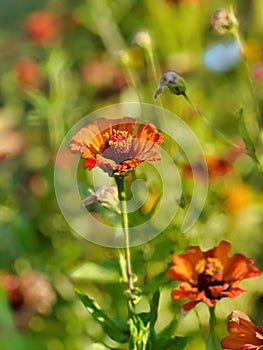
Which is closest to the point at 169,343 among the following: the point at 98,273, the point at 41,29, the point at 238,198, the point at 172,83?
the point at 98,273

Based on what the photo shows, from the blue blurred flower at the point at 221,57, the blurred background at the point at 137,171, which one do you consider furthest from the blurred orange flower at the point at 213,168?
the blue blurred flower at the point at 221,57

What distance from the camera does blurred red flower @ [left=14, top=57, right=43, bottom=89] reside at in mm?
1572

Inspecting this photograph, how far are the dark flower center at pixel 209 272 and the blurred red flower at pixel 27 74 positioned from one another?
2.85ft

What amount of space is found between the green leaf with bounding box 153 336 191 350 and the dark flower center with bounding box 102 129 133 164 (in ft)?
0.61

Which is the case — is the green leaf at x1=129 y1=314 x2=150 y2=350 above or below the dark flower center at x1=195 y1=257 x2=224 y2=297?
below

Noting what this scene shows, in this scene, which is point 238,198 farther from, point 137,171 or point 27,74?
point 27,74

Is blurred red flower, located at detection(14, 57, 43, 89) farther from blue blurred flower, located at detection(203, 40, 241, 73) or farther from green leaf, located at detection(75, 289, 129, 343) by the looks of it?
green leaf, located at detection(75, 289, 129, 343)

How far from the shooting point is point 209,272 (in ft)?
2.47

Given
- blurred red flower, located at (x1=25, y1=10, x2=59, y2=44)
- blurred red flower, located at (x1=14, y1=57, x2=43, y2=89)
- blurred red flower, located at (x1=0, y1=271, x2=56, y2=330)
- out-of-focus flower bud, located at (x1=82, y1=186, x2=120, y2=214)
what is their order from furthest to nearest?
1. blurred red flower, located at (x1=25, y1=10, x2=59, y2=44)
2. blurred red flower, located at (x1=14, y1=57, x2=43, y2=89)
3. blurred red flower, located at (x1=0, y1=271, x2=56, y2=330)
4. out-of-focus flower bud, located at (x1=82, y1=186, x2=120, y2=214)

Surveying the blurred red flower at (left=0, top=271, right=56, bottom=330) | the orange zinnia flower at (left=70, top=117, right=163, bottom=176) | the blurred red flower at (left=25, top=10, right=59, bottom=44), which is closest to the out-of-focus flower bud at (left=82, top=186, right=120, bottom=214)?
the orange zinnia flower at (left=70, top=117, right=163, bottom=176)

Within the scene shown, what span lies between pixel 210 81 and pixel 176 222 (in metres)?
0.83

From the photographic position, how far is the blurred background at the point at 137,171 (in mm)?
995

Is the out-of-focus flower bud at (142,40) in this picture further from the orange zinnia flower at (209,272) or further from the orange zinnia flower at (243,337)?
the orange zinnia flower at (243,337)

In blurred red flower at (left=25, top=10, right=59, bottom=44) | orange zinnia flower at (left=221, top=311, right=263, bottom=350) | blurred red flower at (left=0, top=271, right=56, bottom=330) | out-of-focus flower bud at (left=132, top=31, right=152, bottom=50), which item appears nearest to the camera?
orange zinnia flower at (left=221, top=311, right=263, bottom=350)
